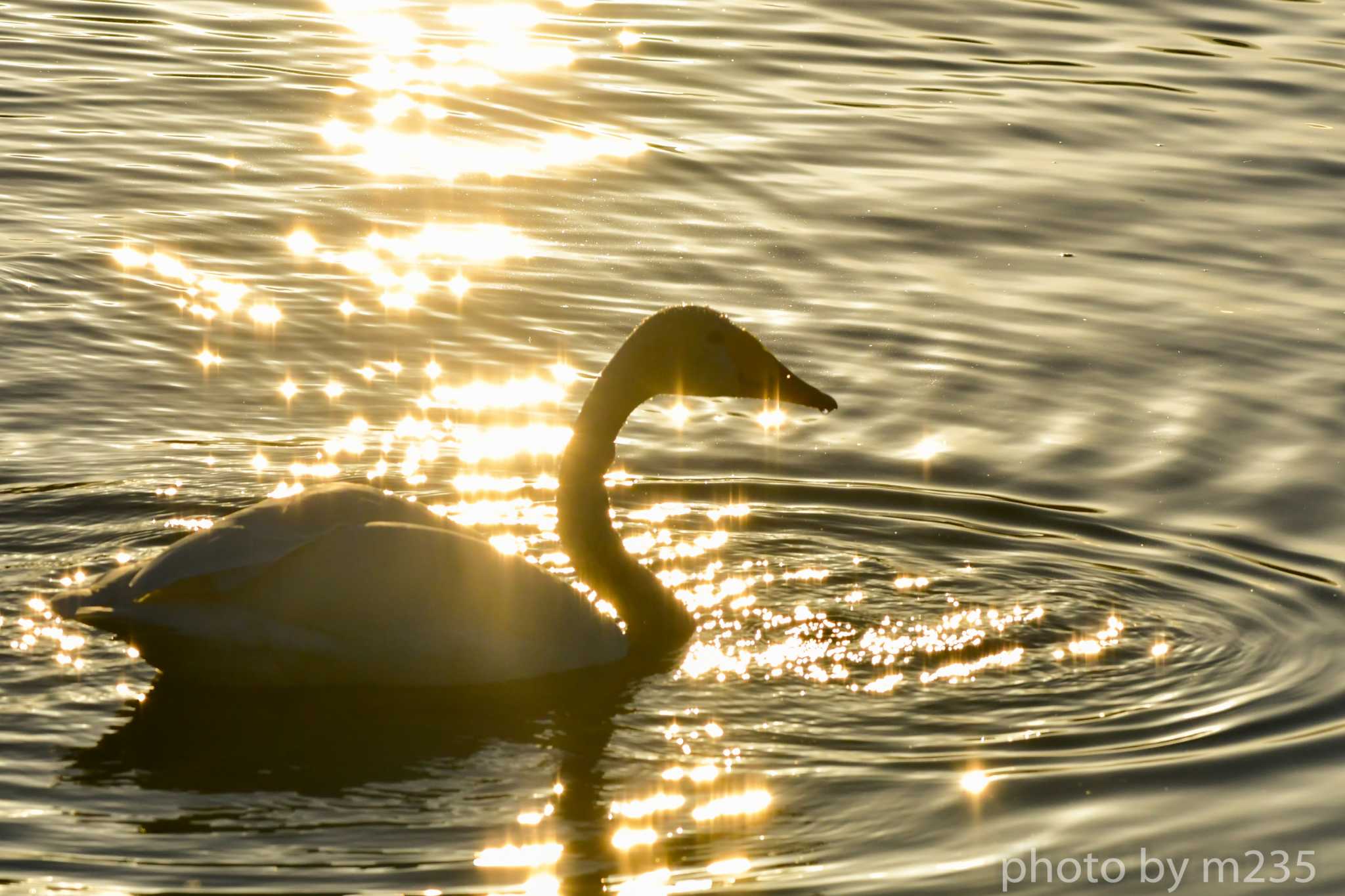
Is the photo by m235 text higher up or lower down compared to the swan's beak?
lower down

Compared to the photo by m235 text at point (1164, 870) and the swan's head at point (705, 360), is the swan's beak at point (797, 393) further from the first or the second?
the photo by m235 text at point (1164, 870)

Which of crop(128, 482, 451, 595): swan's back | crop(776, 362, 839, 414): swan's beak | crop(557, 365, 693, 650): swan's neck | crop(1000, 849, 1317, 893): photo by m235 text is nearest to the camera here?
crop(1000, 849, 1317, 893): photo by m235 text

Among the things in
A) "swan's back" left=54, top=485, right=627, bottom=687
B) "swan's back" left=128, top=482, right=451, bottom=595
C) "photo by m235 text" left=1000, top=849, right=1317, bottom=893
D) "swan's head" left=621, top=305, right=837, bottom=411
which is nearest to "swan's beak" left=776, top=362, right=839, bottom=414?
"swan's head" left=621, top=305, right=837, bottom=411

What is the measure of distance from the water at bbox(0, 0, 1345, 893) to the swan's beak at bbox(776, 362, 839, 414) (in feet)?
2.76

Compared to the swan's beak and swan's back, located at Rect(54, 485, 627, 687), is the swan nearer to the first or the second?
swan's back, located at Rect(54, 485, 627, 687)

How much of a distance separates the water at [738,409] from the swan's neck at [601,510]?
262mm

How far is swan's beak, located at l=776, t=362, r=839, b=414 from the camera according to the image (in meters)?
9.27

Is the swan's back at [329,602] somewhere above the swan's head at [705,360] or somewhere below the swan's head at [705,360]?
below

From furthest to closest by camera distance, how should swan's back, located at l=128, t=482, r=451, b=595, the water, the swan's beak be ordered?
the swan's beak
swan's back, located at l=128, t=482, r=451, b=595
the water

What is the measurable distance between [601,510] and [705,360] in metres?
0.73

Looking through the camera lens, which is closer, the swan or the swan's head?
the swan

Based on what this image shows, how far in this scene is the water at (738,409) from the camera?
301 inches

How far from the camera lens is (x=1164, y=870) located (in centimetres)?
741

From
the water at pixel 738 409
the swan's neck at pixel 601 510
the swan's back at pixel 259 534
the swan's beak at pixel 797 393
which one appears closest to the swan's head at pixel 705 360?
the swan's beak at pixel 797 393
